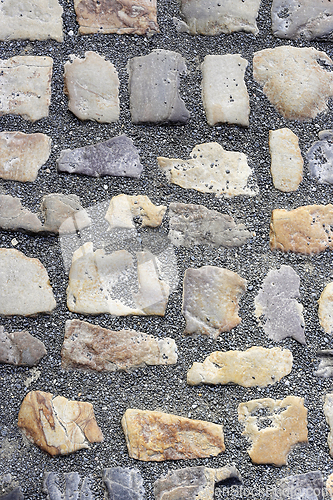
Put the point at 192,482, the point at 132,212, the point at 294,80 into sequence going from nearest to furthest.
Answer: the point at 192,482 < the point at 132,212 < the point at 294,80

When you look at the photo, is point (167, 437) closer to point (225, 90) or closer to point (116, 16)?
point (225, 90)

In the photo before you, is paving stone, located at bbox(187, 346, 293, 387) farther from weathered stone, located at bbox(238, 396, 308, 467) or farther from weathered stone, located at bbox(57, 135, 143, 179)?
weathered stone, located at bbox(57, 135, 143, 179)

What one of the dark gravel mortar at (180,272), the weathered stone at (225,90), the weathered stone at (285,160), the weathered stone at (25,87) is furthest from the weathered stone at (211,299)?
the weathered stone at (25,87)

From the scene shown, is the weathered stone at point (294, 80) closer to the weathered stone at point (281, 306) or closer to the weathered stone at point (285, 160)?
the weathered stone at point (285, 160)

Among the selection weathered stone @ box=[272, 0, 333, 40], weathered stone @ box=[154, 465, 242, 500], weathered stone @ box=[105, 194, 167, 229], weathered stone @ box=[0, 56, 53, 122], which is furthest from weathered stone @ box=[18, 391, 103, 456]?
weathered stone @ box=[272, 0, 333, 40]

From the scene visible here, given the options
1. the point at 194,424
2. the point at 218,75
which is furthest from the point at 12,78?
the point at 194,424

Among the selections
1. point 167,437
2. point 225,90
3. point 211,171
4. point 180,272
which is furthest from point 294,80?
point 167,437
